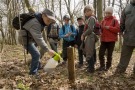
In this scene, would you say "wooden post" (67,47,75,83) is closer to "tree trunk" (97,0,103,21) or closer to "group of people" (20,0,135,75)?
"group of people" (20,0,135,75)

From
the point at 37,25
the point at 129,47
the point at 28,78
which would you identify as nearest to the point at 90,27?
the point at 129,47

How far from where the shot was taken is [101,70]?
7.46m

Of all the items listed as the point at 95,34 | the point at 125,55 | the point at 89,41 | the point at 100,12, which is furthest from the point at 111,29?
the point at 100,12

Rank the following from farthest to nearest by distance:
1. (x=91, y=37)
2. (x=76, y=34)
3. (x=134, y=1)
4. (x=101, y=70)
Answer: (x=76, y=34)
(x=101, y=70)
(x=91, y=37)
(x=134, y=1)

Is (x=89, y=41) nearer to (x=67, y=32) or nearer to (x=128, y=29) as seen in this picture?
(x=128, y=29)

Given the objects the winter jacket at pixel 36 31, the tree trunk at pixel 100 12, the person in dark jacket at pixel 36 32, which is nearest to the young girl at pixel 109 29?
the person in dark jacket at pixel 36 32

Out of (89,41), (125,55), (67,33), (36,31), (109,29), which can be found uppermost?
(36,31)

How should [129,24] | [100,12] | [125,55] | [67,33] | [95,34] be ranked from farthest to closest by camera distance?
[100,12] → [67,33] → [95,34] → [125,55] → [129,24]

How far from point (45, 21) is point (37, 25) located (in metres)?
0.24

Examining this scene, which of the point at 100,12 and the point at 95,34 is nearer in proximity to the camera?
the point at 95,34

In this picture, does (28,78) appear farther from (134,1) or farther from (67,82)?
(134,1)

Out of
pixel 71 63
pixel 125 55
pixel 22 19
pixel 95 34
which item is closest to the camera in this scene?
pixel 71 63

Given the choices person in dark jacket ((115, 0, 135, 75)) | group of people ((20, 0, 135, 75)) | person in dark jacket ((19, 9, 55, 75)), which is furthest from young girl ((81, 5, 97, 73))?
person in dark jacket ((19, 9, 55, 75))

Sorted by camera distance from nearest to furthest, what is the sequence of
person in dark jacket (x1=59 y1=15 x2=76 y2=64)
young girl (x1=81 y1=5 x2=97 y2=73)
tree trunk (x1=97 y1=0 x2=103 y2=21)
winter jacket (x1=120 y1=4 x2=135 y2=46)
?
winter jacket (x1=120 y1=4 x2=135 y2=46)
young girl (x1=81 y1=5 x2=97 y2=73)
person in dark jacket (x1=59 y1=15 x2=76 y2=64)
tree trunk (x1=97 y1=0 x2=103 y2=21)
